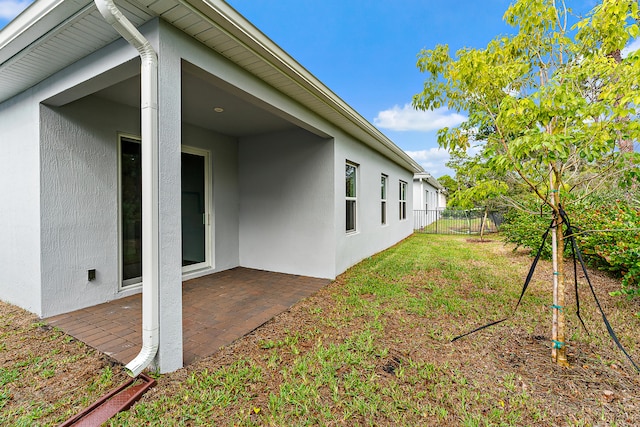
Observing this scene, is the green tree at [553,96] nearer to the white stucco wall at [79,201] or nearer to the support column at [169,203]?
the support column at [169,203]

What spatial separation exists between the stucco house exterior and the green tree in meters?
2.02

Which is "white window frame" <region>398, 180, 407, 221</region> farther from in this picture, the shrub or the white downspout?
the white downspout

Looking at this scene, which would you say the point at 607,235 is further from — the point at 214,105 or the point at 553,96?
the point at 214,105

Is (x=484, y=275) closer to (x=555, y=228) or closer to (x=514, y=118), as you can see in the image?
(x=555, y=228)

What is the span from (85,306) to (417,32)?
33.9 feet

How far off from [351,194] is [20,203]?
17.3ft

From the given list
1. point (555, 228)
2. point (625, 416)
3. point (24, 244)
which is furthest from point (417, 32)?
point (24, 244)

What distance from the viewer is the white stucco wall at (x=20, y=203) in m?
3.30

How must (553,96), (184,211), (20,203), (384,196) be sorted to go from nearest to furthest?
(553,96) < (20,203) < (184,211) < (384,196)

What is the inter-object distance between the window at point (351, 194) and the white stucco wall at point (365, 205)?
0.13m

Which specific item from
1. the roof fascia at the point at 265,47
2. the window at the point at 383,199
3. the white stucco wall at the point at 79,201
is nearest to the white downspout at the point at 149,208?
the roof fascia at the point at 265,47

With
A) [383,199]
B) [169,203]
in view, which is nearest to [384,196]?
[383,199]

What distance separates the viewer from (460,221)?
1758 centimetres

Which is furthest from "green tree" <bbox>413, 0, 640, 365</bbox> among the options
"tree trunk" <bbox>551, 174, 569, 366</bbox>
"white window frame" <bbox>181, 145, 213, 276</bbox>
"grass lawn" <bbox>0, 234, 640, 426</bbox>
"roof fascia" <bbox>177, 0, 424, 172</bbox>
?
"white window frame" <bbox>181, 145, 213, 276</bbox>
